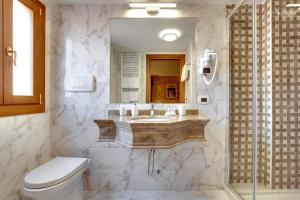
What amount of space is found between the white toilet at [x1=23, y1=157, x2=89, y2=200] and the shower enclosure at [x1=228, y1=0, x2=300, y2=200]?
157 cm

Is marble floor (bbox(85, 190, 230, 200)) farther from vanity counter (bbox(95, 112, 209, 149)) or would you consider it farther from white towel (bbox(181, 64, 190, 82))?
white towel (bbox(181, 64, 190, 82))

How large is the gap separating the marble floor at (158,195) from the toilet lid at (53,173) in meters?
0.48

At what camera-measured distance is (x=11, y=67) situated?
1.81 meters

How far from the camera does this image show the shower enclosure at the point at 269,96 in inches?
91.8

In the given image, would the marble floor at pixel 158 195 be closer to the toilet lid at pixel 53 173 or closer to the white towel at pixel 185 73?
the toilet lid at pixel 53 173

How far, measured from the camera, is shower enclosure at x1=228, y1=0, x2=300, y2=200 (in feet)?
7.65

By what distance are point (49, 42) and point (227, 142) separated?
85.9 inches

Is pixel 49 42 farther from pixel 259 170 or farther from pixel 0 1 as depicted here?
pixel 259 170

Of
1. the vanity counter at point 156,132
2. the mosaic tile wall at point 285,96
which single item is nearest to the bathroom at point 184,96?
the mosaic tile wall at point 285,96

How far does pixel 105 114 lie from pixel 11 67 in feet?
3.27

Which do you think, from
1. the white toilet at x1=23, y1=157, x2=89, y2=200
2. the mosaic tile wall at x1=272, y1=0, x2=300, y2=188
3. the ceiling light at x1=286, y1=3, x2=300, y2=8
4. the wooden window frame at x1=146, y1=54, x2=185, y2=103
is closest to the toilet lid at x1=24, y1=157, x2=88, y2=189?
the white toilet at x1=23, y1=157, x2=89, y2=200

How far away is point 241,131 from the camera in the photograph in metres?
2.43

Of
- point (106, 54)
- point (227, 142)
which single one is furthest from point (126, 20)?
point (227, 142)

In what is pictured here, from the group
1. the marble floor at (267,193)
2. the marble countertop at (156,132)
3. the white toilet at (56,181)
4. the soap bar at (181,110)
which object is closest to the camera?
the white toilet at (56,181)
